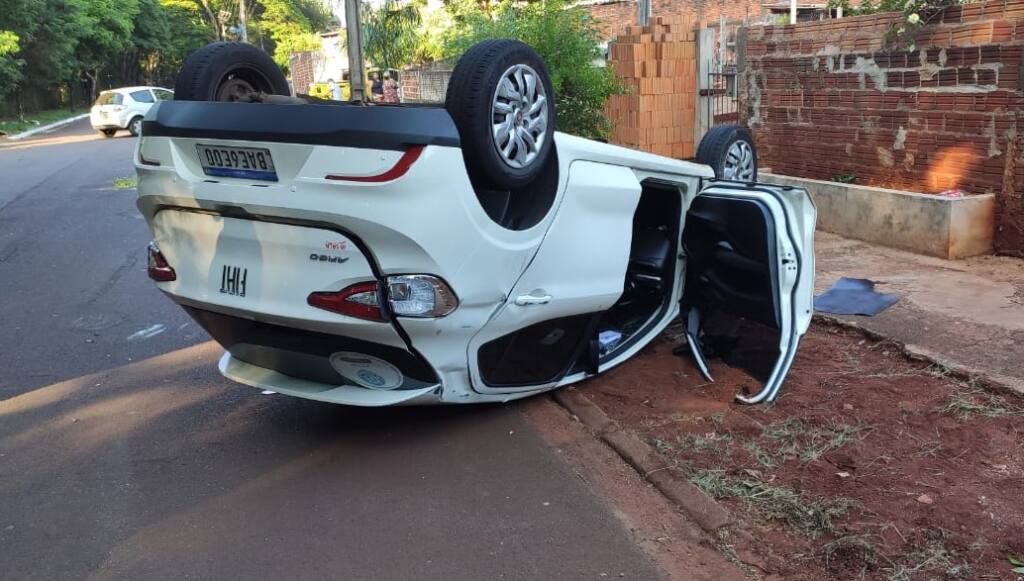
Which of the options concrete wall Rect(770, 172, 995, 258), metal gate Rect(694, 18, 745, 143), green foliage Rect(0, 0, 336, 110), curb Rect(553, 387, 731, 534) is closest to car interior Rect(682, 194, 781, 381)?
curb Rect(553, 387, 731, 534)

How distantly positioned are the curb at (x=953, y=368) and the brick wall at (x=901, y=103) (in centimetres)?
279

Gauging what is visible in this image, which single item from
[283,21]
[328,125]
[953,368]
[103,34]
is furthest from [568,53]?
[283,21]

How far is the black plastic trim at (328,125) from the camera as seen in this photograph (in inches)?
146

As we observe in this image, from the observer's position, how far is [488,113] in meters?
4.02

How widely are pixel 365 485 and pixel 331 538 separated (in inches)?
20.2

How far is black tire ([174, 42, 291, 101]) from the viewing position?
15.3 feet

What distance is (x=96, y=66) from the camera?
172 feet

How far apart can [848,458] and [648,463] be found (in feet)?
3.15

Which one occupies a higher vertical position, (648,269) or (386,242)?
(386,242)

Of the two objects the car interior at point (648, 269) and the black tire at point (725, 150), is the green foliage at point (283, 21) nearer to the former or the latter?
the black tire at point (725, 150)

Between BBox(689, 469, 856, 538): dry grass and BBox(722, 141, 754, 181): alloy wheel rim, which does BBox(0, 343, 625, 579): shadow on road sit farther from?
BBox(722, 141, 754, 181): alloy wheel rim

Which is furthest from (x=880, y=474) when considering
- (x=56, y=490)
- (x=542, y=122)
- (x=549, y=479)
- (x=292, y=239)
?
(x=56, y=490)

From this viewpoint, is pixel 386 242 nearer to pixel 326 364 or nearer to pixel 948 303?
pixel 326 364

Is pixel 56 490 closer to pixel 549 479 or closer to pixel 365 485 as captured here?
pixel 365 485
